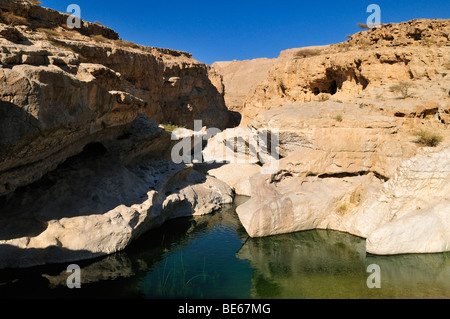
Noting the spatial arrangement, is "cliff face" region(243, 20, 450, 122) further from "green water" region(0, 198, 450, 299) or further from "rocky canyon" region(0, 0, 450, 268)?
"green water" region(0, 198, 450, 299)

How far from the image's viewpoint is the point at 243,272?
23.9ft

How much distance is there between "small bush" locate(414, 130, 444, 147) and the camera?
891 centimetres

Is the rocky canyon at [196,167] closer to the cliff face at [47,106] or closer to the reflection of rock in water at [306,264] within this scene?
the cliff face at [47,106]

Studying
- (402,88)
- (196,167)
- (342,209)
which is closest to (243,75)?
(196,167)

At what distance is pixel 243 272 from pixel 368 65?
1459 centimetres

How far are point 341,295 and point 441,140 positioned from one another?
585 centimetres

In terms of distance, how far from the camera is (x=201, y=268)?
7.39 meters

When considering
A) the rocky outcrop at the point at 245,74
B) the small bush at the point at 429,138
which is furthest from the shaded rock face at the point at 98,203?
the rocky outcrop at the point at 245,74

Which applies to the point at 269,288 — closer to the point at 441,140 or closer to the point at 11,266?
the point at 11,266

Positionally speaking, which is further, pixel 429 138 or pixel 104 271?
pixel 429 138

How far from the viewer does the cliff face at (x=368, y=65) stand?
15391 mm

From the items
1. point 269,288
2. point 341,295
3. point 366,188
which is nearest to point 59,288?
point 269,288

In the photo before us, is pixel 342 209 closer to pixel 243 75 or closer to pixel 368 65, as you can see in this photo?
pixel 368 65

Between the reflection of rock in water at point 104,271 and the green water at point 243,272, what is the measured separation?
0.06ft
